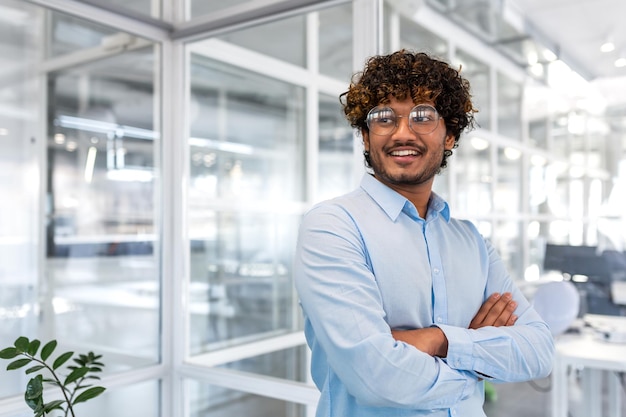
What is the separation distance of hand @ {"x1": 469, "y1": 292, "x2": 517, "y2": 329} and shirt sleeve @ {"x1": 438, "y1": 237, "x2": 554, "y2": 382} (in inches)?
1.1

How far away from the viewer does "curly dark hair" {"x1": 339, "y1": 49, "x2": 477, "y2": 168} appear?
131cm

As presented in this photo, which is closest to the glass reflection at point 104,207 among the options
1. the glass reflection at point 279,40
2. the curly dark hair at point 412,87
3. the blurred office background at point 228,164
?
the blurred office background at point 228,164

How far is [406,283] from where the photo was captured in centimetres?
127

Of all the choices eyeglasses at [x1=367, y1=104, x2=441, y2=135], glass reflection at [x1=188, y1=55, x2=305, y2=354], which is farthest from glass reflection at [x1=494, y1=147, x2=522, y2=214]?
eyeglasses at [x1=367, y1=104, x2=441, y2=135]

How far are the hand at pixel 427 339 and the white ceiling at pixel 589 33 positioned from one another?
1.23 m

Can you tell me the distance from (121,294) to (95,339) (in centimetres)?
27

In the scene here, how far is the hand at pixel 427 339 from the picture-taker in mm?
1193

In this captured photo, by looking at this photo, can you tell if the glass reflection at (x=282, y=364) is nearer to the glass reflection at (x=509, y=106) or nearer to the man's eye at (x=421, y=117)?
the glass reflection at (x=509, y=106)

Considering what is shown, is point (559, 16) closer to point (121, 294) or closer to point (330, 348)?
point (330, 348)

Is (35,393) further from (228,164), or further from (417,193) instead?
(228,164)

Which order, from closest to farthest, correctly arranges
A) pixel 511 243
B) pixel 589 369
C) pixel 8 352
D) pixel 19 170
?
1. pixel 8 352
2. pixel 589 369
3. pixel 511 243
4. pixel 19 170

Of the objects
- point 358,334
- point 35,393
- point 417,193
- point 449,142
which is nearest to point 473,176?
point 449,142

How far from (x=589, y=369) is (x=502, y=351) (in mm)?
1097

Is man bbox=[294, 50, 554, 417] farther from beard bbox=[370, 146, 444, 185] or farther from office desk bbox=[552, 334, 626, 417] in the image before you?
office desk bbox=[552, 334, 626, 417]
